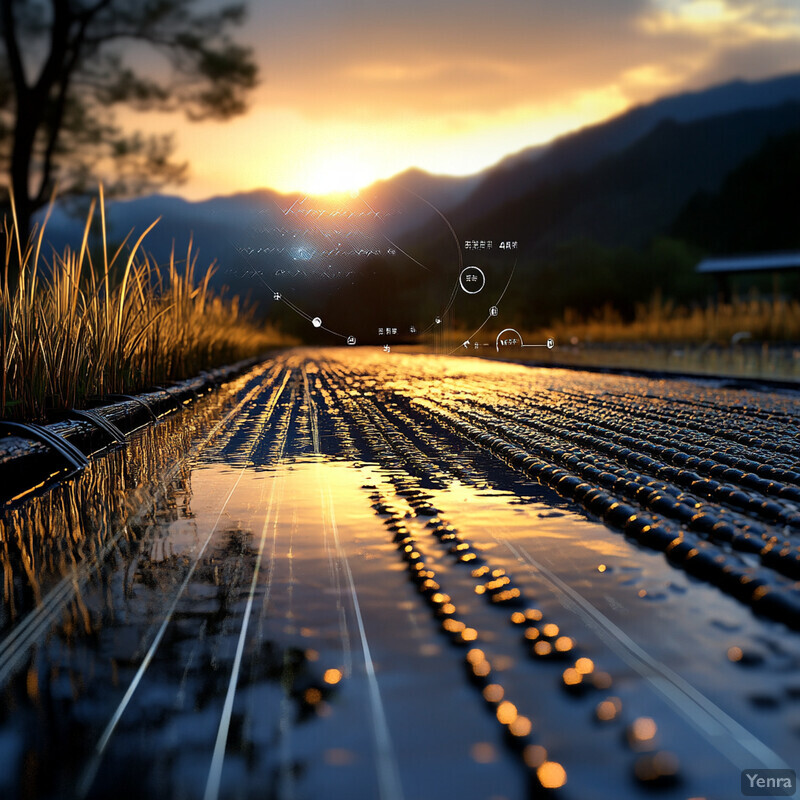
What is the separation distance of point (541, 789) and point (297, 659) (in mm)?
795

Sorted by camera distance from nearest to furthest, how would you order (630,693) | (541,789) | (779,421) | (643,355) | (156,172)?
1. (541,789)
2. (630,693)
3. (779,421)
4. (156,172)
5. (643,355)

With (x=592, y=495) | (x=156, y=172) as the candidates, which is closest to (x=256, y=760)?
(x=592, y=495)

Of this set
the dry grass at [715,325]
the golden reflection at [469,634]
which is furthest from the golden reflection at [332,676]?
the dry grass at [715,325]

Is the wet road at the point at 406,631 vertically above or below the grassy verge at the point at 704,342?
below

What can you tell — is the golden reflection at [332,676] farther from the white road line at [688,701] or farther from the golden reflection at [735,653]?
the golden reflection at [735,653]

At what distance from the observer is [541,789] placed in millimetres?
1587

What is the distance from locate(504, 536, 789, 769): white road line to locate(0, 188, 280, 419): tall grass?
12.3 feet

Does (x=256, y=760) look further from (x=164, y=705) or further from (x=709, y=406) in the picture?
(x=709, y=406)

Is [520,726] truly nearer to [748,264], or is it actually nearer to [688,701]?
[688,701]

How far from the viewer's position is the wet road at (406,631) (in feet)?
5.55

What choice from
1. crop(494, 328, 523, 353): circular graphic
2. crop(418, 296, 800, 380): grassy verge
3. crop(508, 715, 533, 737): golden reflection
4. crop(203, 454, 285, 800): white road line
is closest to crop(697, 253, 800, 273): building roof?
crop(494, 328, 523, 353): circular graphic

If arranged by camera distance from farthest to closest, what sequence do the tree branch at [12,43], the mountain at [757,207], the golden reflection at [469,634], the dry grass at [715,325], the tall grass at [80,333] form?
the mountain at [757,207]
the dry grass at [715,325]
the tree branch at [12,43]
the tall grass at [80,333]
the golden reflection at [469,634]

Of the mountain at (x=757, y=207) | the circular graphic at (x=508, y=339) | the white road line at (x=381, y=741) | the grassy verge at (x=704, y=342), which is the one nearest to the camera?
the white road line at (x=381, y=741)

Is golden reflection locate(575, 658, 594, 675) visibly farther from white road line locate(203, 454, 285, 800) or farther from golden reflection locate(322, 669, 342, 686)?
white road line locate(203, 454, 285, 800)
